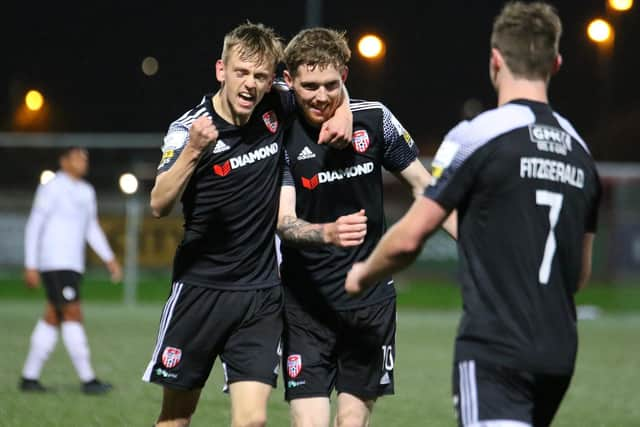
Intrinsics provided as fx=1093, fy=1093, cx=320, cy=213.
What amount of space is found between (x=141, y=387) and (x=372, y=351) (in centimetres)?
510

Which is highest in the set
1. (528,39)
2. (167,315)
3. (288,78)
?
(528,39)

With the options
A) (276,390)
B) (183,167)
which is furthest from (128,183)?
(183,167)

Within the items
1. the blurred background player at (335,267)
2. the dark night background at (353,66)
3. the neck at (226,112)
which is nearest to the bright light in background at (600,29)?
the dark night background at (353,66)

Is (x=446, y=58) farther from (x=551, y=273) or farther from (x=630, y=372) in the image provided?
(x=551, y=273)

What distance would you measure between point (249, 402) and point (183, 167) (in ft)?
4.14

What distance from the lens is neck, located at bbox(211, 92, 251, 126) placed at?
18.7 feet

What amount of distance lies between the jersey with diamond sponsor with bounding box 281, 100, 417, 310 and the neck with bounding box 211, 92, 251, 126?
31cm

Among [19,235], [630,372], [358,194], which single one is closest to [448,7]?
[19,235]

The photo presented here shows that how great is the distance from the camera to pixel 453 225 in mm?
5211

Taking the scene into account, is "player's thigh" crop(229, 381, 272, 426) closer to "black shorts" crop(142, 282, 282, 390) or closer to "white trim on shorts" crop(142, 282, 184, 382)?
"black shorts" crop(142, 282, 282, 390)

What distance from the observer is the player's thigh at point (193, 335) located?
5695 millimetres

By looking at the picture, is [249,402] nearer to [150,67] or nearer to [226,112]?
[226,112]

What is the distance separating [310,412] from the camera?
18.8 feet

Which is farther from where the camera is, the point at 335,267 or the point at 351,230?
the point at 335,267
